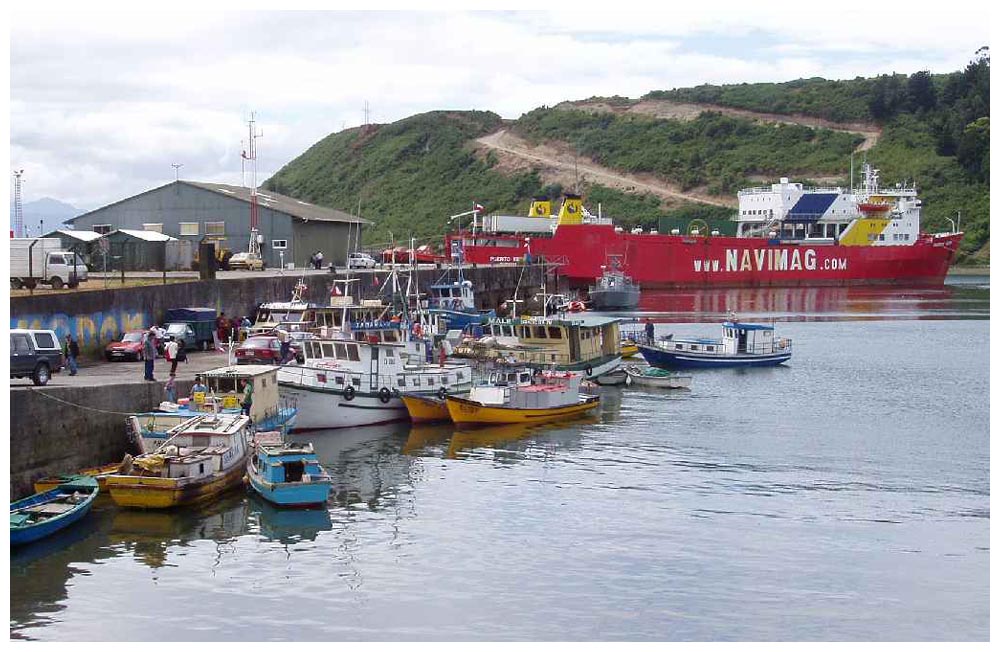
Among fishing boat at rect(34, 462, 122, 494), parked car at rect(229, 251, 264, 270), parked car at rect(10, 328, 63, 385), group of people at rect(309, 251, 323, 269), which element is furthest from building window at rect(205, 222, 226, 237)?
fishing boat at rect(34, 462, 122, 494)

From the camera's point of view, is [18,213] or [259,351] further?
[18,213]

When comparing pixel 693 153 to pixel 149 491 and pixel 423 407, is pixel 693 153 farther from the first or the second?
pixel 149 491

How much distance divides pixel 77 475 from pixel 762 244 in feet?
256

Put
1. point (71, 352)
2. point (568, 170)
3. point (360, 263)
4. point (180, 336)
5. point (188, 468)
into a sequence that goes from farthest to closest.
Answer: point (568, 170), point (360, 263), point (180, 336), point (71, 352), point (188, 468)

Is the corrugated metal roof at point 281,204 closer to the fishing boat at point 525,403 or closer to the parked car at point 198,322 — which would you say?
the parked car at point 198,322

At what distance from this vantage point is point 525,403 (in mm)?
35406

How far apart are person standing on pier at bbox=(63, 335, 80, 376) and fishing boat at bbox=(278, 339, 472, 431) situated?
5.05m

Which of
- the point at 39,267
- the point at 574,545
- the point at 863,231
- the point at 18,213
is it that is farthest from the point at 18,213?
the point at 863,231

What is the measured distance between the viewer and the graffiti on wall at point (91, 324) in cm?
3253

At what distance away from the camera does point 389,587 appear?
19.9 m

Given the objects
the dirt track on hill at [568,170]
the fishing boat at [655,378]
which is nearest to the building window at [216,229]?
the fishing boat at [655,378]

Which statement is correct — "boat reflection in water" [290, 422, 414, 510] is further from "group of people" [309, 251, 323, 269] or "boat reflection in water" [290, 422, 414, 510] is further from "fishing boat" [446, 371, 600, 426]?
"group of people" [309, 251, 323, 269]

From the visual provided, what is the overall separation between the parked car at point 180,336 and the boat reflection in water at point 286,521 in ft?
39.7

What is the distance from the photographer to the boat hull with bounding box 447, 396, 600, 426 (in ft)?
112
